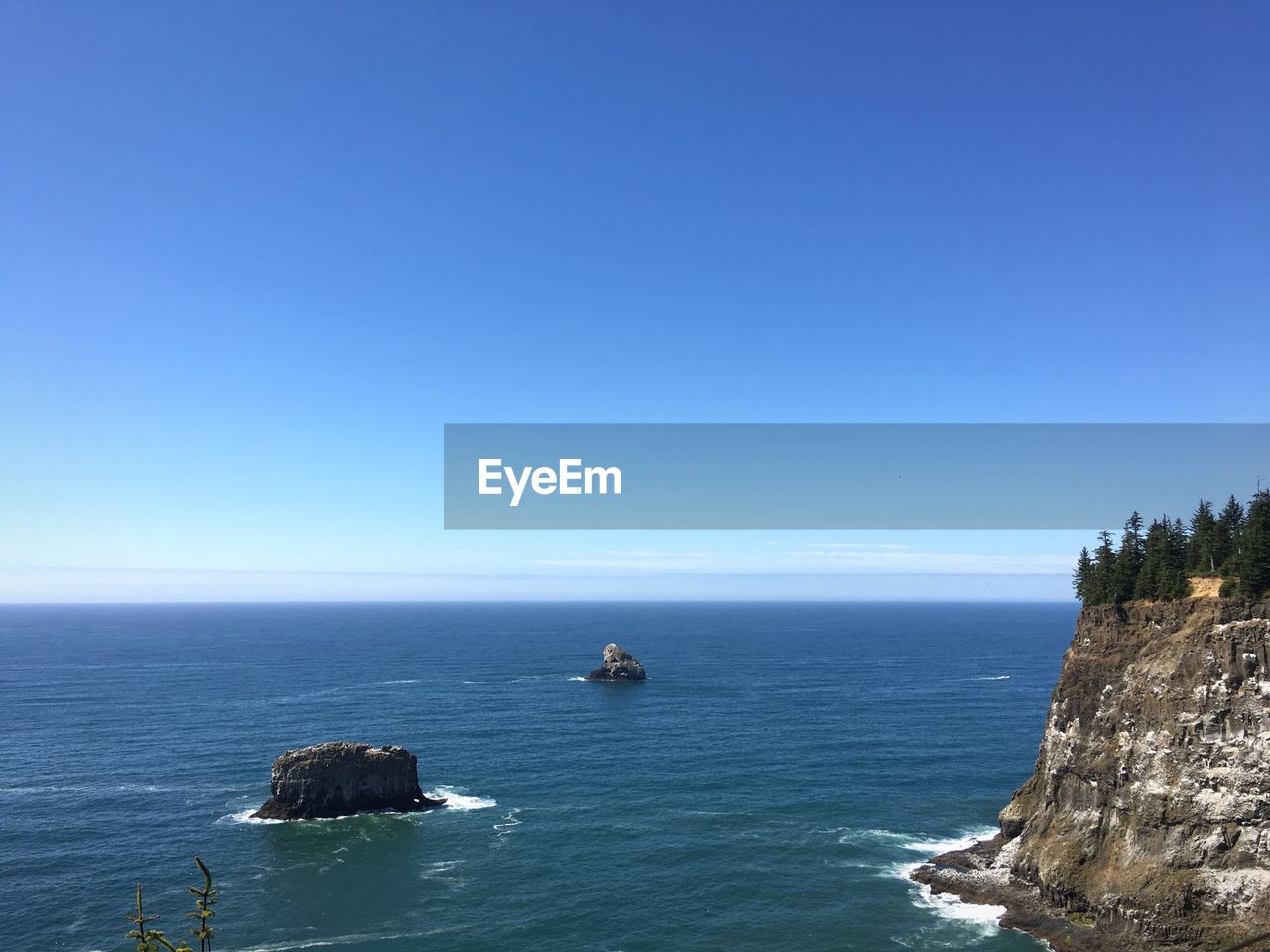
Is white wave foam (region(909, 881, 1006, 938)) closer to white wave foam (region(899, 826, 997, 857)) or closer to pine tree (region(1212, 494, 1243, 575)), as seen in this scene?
white wave foam (region(899, 826, 997, 857))

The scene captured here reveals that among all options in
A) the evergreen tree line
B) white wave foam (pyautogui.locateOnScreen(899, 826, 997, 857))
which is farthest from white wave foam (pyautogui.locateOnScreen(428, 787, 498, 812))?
the evergreen tree line

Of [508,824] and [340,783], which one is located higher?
[340,783]

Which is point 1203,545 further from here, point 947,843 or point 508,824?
point 508,824

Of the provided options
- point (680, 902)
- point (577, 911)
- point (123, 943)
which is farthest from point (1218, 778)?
point (123, 943)

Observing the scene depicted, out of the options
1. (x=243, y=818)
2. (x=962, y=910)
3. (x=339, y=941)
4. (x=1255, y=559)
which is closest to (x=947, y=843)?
(x=962, y=910)

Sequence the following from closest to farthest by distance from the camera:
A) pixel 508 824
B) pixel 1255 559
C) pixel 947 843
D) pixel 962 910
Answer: pixel 1255 559 < pixel 962 910 < pixel 947 843 < pixel 508 824

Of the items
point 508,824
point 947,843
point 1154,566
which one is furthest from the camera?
point 508,824

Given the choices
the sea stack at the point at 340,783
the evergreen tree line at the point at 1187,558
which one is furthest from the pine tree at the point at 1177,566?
the sea stack at the point at 340,783
